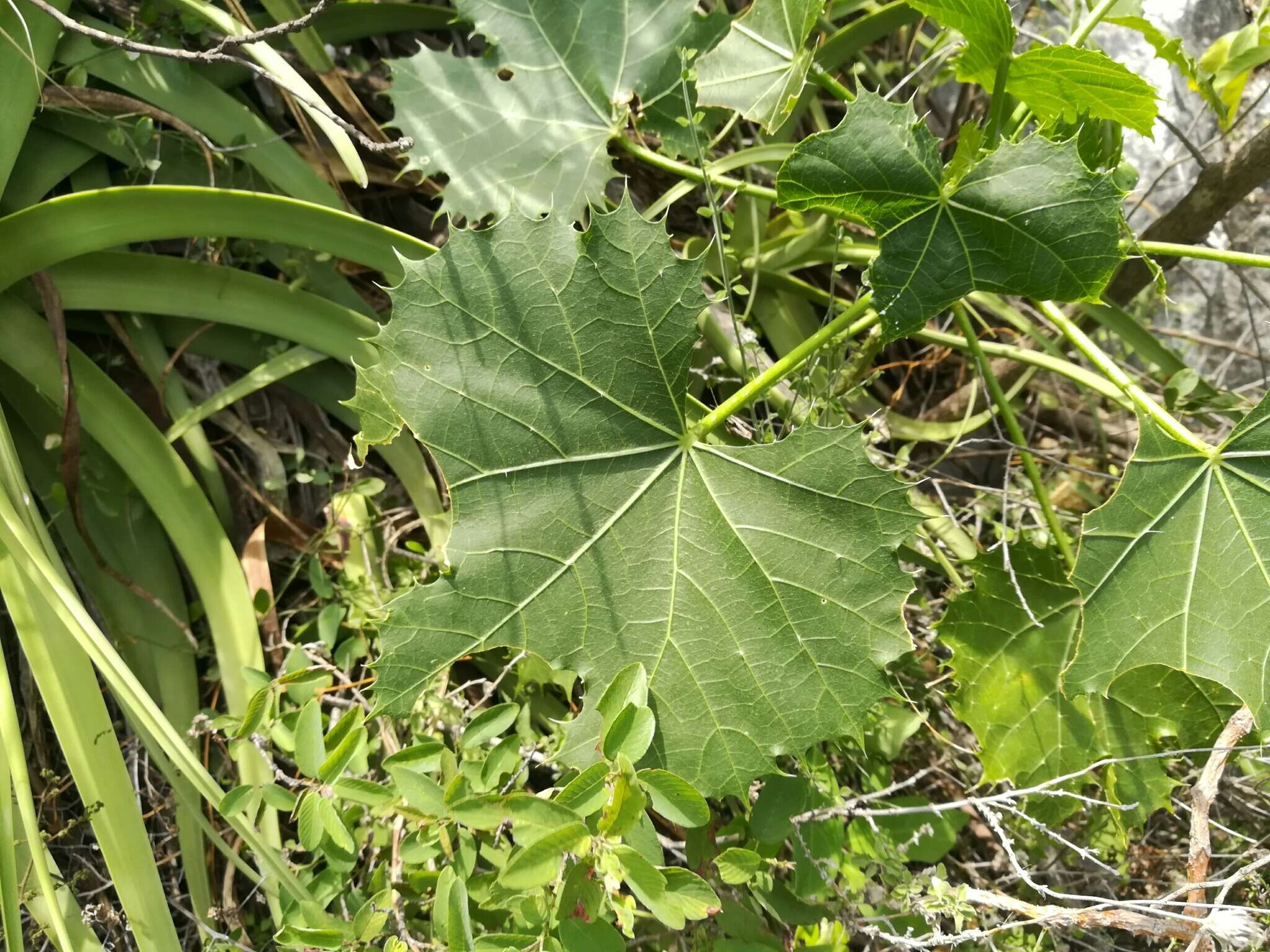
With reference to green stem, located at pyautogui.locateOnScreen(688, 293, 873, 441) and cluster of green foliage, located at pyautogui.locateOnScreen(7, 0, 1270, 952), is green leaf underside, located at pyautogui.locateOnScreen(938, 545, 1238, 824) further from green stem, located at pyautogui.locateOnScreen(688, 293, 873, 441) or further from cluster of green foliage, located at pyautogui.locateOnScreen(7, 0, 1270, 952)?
green stem, located at pyautogui.locateOnScreen(688, 293, 873, 441)

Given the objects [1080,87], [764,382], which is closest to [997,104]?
[1080,87]

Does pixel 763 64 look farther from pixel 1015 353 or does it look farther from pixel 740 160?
pixel 1015 353

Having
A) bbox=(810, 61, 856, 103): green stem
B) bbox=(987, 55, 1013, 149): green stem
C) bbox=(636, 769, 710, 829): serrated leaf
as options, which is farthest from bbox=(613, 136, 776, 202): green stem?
bbox=(636, 769, 710, 829): serrated leaf

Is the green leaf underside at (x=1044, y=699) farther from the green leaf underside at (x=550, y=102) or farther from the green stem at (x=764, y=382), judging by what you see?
the green leaf underside at (x=550, y=102)

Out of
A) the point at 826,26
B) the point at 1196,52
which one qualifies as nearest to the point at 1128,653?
the point at 826,26

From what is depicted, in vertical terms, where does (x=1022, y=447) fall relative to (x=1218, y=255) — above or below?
below

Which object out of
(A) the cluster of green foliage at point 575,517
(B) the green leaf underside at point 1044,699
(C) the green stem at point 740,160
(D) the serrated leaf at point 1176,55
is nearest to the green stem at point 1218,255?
(A) the cluster of green foliage at point 575,517

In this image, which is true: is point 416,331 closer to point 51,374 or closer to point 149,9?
point 51,374
